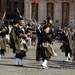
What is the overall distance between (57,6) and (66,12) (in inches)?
52.0

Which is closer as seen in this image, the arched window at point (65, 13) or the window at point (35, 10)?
the arched window at point (65, 13)

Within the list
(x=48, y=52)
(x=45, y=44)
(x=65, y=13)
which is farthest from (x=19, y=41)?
(x=65, y=13)

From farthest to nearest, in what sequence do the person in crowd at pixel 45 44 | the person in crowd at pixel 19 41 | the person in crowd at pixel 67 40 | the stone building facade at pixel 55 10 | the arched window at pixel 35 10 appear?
the arched window at pixel 35 10 < the stone building facade at pixel 55 10 < the person in crowd at pixel 67 40 < the person in crowd at pixel 19 41 < the person in crowd at pixel 45 44

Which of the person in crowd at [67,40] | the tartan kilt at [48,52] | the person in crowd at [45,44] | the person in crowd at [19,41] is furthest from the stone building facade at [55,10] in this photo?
the tartan kilt at [48,52]

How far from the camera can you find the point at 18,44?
14039 millimetres

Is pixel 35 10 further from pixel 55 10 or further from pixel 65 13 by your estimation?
pixel 65 13

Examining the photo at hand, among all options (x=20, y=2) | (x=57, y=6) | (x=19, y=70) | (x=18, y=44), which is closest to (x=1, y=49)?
(x=18, y=44)

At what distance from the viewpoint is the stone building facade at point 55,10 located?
1729 inches

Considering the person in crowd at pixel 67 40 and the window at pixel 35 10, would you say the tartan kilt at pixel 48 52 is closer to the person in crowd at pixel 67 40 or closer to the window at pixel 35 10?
the person in crowd at pixel 67 40

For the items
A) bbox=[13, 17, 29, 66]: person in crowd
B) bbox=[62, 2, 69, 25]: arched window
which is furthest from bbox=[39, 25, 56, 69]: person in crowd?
bbox=[62, 2, 69, 25]: arched window

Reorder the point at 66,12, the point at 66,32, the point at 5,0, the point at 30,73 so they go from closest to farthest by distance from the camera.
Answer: the point at 30,73
the point at 66,32
the point at 66,12
the point at 5,0

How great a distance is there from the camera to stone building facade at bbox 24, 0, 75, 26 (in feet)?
144

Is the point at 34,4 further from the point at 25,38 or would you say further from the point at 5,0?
the point at 25,38

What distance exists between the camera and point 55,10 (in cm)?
4409
